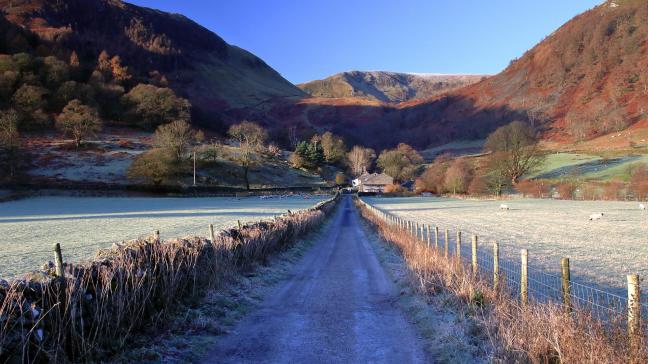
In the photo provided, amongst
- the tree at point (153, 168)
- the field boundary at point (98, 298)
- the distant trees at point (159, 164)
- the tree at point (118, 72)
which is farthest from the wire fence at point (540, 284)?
the tree at point (118, 72)

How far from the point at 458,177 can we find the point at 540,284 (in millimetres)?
95055

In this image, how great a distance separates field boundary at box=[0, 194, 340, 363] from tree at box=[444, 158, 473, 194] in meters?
98.9

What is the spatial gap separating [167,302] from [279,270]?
22.4 ft

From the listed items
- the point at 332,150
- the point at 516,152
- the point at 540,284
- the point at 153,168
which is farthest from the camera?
the point at 332,150

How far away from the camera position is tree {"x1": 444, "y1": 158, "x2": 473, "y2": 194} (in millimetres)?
103188

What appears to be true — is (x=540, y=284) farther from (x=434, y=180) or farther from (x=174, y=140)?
(x=434, y=180)

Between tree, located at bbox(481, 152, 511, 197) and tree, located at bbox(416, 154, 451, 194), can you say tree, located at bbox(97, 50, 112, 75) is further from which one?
tree, located at bbox(481, 152, 511, 197)

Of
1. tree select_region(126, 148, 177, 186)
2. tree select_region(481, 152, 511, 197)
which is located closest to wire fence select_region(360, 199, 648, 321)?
tree select_region(481, 152, 511, 197)

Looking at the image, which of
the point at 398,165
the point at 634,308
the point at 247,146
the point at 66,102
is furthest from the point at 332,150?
the point at 634,308

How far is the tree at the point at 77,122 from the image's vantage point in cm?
10025

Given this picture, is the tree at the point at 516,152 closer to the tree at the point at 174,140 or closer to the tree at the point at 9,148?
the tree at the point at 174,140

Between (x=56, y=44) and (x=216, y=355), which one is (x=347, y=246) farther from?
(x=56, y=44)

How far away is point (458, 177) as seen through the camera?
103m

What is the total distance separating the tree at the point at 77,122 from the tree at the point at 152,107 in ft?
→ 97.6
